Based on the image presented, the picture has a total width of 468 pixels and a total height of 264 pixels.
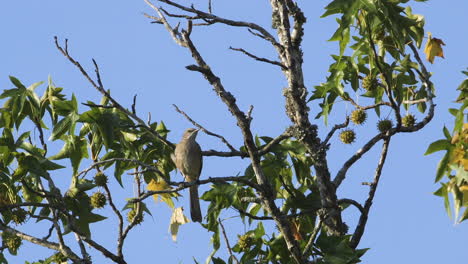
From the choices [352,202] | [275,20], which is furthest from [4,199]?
[352,202]

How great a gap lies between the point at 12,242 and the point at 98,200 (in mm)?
1106

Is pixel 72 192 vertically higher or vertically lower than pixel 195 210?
lower

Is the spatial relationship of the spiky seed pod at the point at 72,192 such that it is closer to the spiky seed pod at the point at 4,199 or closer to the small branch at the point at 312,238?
the spiky seed pod at the point at 4,199

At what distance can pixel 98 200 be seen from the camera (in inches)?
345

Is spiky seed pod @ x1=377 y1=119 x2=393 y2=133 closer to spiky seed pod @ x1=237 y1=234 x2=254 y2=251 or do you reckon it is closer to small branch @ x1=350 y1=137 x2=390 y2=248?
small branch @ x1=350 y1=137 x2=390 y2=248

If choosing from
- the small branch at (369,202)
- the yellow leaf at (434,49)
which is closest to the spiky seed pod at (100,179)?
the small branch at (369,202)

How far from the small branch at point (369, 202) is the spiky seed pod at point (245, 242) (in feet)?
3.69

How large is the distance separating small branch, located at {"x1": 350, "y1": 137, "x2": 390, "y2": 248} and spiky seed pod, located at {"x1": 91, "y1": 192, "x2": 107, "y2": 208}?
9.73ft

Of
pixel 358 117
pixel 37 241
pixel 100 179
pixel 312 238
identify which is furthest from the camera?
pixel 358 117

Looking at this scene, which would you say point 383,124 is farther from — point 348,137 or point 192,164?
point 192,164

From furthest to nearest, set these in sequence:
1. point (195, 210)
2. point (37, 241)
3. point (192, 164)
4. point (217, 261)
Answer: point (192, 164), point (195, 210), point (37, 241), point (217, 261)

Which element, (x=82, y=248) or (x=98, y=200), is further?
(x=98, y=200)

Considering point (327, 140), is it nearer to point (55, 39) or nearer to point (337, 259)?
point (337, 259)

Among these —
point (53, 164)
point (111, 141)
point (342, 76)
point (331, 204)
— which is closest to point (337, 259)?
point (331, 204)
